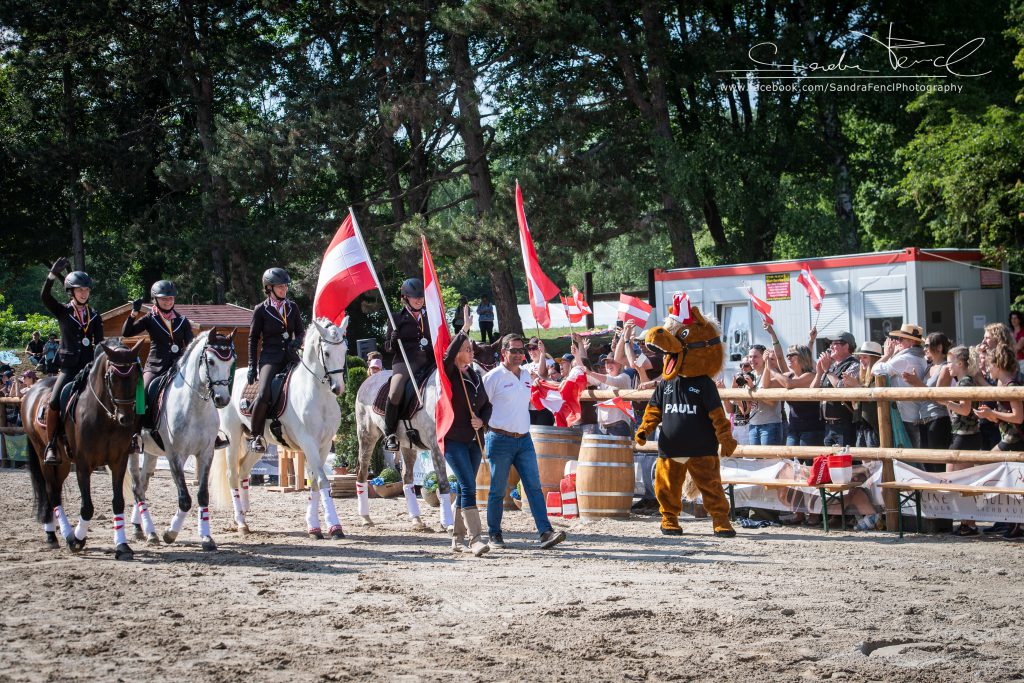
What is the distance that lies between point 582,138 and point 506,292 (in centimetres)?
457

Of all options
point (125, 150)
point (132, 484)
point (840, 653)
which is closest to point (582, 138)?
point (125, 150)

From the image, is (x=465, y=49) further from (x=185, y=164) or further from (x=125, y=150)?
(x=125, y=150)

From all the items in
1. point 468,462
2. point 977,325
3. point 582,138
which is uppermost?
point 582,138

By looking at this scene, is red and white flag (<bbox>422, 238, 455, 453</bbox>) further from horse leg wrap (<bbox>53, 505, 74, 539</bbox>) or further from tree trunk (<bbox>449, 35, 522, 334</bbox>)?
tree trunk (<bbox>449, 35, 522, 334</bbox>)

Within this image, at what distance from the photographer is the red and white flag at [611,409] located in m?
14.6

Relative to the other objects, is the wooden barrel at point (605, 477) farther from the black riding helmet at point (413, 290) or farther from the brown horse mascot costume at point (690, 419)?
the black riding helmet at point (413, 290)

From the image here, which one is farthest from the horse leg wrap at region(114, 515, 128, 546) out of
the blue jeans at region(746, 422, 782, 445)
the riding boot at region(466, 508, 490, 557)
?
the blue jeans at region(746, 422, 782, 445)

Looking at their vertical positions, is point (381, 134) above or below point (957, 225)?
above

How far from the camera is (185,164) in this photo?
34.2m

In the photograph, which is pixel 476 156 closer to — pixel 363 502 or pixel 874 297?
pixel 874 297

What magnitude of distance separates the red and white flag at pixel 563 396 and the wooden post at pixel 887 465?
149 inches

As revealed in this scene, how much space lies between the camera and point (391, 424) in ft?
42.8

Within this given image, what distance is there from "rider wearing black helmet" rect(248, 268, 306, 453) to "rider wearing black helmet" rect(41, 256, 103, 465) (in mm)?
1731

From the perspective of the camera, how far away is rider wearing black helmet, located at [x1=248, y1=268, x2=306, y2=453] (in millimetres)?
12758
